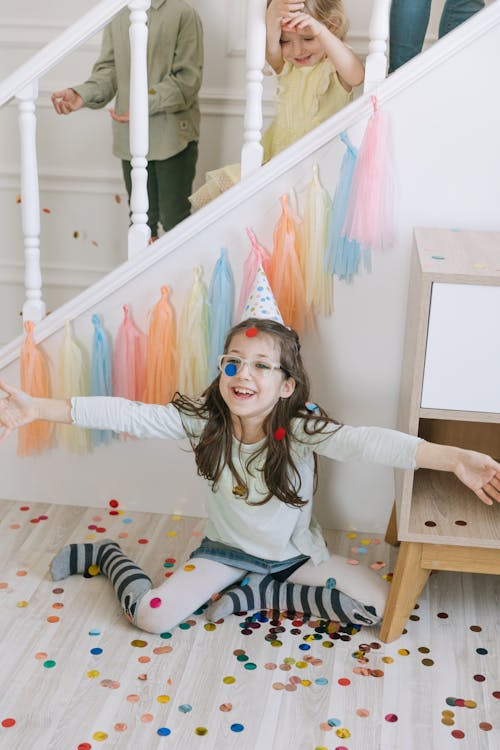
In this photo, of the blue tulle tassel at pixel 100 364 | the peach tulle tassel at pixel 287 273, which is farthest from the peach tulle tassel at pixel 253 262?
the blue tulle tassel at pixel 100 364

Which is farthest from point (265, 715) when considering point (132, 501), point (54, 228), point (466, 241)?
point (54, 228)

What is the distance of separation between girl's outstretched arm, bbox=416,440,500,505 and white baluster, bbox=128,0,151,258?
80 centimetres

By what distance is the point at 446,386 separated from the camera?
1.80 metres

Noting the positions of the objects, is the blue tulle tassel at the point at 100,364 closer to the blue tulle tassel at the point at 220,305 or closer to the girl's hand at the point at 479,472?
the blue tulle tassel at the point at 220,305

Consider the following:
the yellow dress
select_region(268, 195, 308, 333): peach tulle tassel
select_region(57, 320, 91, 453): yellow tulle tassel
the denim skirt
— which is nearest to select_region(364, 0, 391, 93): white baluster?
the yellow dress

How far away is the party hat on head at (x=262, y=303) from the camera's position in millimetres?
1981

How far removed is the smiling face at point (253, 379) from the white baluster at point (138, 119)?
40 centimetres

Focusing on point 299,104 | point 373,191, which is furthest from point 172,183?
point 373,191

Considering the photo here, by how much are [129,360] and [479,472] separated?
0.85m

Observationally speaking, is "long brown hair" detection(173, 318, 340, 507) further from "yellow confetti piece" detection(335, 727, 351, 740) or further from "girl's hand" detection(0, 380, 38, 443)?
"yellow confetti piece" detection(335, 727, 351, 740)

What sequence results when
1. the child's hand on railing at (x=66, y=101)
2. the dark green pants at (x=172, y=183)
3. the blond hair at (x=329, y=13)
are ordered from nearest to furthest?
the blond hair at (x=329, y=13)
the child's hand on railing at (x=66, y=101)
the dark green pants at (x=172, y=183)

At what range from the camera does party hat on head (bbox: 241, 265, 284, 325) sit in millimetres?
1981

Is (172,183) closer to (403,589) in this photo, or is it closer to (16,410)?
(16,410)

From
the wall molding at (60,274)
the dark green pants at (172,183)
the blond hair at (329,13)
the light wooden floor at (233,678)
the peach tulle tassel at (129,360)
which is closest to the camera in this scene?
the light wooden floor at (233,678)
